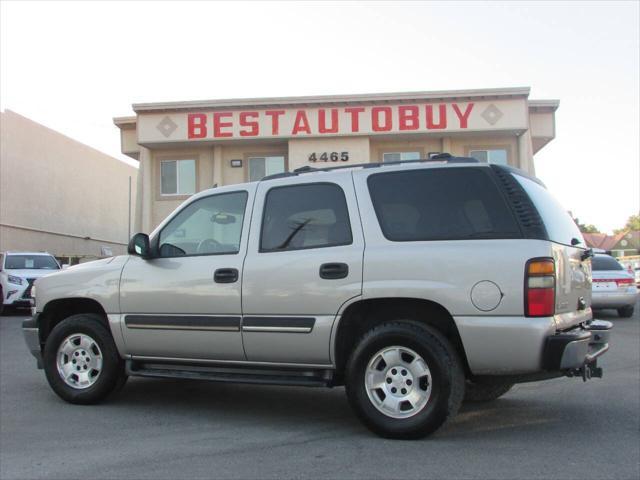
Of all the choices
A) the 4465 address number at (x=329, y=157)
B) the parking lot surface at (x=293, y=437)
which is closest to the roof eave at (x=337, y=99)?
the 4465 address number at (x=329, y=157)

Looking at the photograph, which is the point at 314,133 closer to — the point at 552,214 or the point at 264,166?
the point at 264,166

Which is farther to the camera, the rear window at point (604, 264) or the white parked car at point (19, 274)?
the white parked car at point (19, 274)

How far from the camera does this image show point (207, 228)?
5.88 metres

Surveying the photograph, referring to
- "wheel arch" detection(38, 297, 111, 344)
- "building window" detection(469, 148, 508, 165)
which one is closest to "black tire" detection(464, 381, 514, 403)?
"wheel arch" detection(38, 297, 111, 344)

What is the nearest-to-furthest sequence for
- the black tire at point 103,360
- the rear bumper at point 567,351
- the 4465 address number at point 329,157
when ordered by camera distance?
the rear bumper at point 567,351, the black tire at point 103,360, the 4465 address number at point 329,157

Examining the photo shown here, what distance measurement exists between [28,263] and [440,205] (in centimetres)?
1556

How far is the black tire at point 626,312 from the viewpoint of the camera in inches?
593

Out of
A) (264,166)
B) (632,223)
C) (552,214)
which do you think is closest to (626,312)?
(552,214)

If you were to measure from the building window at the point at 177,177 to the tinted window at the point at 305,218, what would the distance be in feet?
69.3

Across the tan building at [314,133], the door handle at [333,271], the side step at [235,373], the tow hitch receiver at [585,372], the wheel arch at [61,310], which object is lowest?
the side step at [235,373]

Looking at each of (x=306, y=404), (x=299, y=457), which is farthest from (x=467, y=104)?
(x=299, y=457)

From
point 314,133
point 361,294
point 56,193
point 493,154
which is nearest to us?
point 361,294

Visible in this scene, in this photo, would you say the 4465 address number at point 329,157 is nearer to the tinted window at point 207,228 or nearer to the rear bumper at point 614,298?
the rear bumper at point 614,298

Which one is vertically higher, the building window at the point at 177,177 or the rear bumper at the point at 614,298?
the building window at the point at 177,177
